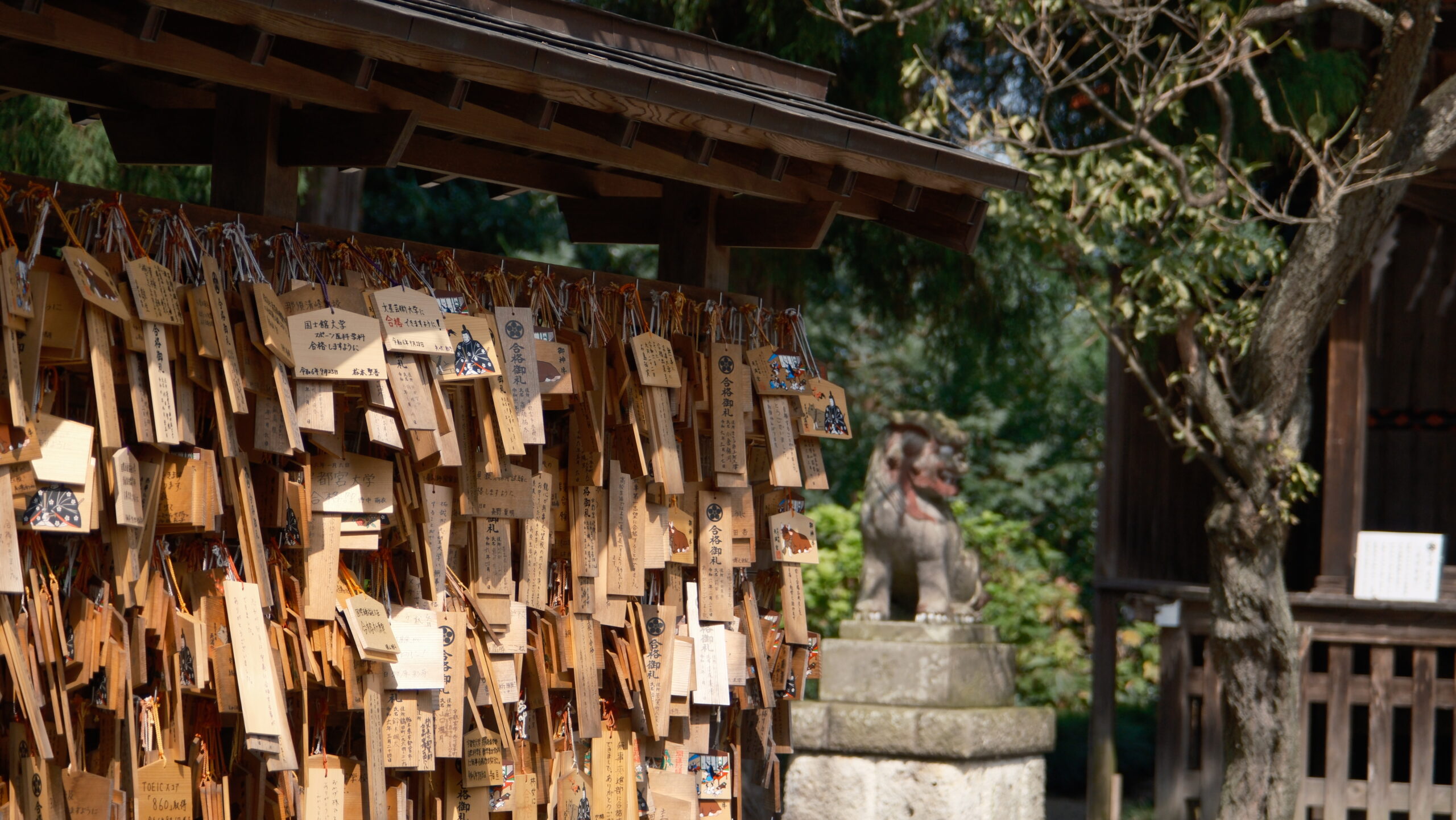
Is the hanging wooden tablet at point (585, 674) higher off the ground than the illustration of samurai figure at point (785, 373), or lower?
lower

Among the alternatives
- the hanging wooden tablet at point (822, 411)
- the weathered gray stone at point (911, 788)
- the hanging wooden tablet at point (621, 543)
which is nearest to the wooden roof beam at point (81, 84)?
the hanging wooden tablet at point (621, 543)

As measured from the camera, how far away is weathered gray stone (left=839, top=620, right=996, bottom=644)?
6.36m

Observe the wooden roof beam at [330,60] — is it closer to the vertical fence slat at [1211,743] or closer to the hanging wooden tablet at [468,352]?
the hanging wooden tablet at [468,352]

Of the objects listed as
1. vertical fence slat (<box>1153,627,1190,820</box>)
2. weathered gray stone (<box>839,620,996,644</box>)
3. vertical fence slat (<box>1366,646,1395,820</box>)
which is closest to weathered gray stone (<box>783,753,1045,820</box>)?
weathered gray stone (<box>839,620,996,644</box>)

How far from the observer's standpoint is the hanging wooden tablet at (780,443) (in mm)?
3619

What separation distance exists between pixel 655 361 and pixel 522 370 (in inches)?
15.8

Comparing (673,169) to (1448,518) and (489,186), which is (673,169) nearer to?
(489,186)

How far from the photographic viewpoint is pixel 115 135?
11.7 feet

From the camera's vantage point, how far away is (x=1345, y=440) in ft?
22.4

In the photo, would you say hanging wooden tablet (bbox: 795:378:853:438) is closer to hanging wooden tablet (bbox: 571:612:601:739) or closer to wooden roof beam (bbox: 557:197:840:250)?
wooden roof beam (bbox: 557:197:840:250)

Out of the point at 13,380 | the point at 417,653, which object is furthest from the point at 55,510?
the point at 417,653

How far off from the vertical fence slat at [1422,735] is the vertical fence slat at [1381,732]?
104 mm

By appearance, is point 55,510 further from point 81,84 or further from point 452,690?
point 81,84

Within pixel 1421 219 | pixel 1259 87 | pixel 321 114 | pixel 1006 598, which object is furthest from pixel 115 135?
pixel 1006 598
